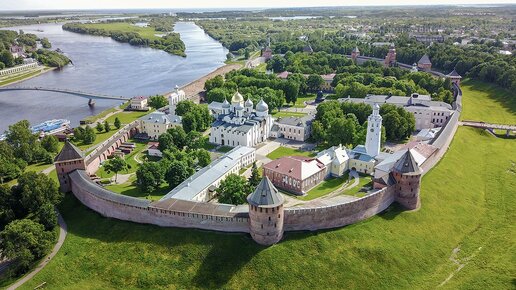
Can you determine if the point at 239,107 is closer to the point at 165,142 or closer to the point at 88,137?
the point at 165,142

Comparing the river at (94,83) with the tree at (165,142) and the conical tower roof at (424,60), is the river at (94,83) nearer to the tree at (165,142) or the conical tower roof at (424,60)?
the tree at (165,142)

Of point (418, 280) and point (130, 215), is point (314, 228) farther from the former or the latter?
point (130, 215)

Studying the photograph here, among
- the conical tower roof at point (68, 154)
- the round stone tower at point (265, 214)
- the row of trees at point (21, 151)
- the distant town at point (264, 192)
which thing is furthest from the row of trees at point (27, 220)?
the round stone tower at point (265, 214)

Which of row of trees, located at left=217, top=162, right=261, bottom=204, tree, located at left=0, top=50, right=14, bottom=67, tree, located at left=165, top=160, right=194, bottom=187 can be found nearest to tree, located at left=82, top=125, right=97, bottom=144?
tree, located at left=165, top=160, right=194, bottom=187

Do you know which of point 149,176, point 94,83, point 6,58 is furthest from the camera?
point 6,58

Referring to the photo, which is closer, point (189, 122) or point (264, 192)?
point (264, 192)

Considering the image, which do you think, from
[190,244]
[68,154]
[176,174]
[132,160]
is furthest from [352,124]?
[68,154]
